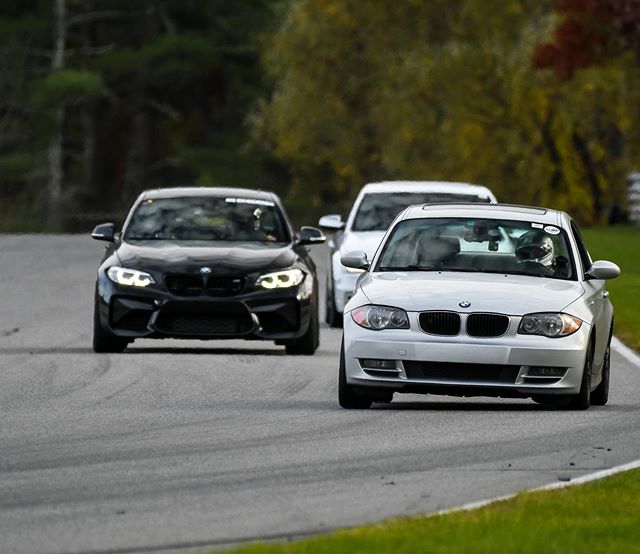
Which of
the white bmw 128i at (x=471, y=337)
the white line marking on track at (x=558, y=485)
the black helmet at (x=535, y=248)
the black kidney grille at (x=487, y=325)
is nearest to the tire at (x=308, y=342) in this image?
the black helmet at (x=535, y=248)

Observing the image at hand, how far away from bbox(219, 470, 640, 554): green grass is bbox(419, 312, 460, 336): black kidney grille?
429 centimetres

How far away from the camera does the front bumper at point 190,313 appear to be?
19.4m

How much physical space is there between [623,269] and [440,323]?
21.8m

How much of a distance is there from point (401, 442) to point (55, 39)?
64557 mm

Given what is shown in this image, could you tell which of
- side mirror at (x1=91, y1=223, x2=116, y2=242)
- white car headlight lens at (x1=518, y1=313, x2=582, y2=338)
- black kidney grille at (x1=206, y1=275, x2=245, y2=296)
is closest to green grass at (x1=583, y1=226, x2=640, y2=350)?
black kidney grille at (x1=206, y1=275, x2=245, y2=296)

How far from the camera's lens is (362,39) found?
63.9 metres

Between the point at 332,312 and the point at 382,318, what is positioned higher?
the point at 382,318

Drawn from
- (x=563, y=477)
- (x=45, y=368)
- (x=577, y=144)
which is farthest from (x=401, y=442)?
(x=577, y=144)

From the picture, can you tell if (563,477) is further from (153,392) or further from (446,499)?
(153,392)

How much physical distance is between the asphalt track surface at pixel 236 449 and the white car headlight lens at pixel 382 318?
0.59 m

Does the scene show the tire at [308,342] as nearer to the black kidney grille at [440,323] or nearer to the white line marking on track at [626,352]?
the white line marking on track at [626,352]

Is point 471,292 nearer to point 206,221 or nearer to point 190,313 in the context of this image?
point 190,313

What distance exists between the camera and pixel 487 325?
14.9 m

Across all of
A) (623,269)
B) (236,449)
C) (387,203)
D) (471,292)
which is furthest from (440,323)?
(623,269)
